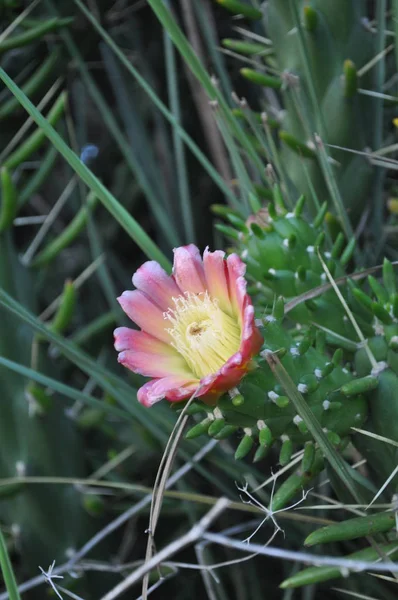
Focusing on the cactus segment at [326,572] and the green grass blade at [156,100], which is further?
the green grass blade at [156,100]

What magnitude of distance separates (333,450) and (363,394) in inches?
3.5

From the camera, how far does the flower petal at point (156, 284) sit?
636 millimetres

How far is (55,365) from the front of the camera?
1025mm

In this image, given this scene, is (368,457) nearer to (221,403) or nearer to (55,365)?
(221,403)

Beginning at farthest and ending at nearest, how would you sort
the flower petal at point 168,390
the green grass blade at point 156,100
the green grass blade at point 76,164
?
the green grass blade at point 156,100, the green grass blade at point 76,164, the flower petal at point 168,390

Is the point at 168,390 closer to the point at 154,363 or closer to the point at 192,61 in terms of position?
the point at 154,363

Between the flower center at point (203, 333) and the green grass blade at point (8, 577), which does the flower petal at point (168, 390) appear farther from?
the green grass blade at point (8, 577)

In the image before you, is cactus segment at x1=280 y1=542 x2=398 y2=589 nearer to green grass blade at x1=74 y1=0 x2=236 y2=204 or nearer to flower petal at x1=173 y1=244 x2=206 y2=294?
flower petal at x1=173 y1=244 x2=206 y2=294

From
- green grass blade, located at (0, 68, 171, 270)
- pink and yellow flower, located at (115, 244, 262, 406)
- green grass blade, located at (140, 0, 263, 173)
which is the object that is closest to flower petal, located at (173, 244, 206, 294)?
pink and yellow flower, located at (115, 244, 262, 406)

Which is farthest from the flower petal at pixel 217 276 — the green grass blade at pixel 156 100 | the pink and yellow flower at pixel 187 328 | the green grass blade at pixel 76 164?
the green grass blade at pixel 156 100

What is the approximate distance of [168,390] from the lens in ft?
1.84

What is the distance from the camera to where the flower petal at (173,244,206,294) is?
622mm

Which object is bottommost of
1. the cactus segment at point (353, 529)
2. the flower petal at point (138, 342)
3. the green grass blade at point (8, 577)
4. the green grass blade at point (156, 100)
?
the cactus segment at point (353, 529)

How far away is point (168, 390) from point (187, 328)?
7 cm
